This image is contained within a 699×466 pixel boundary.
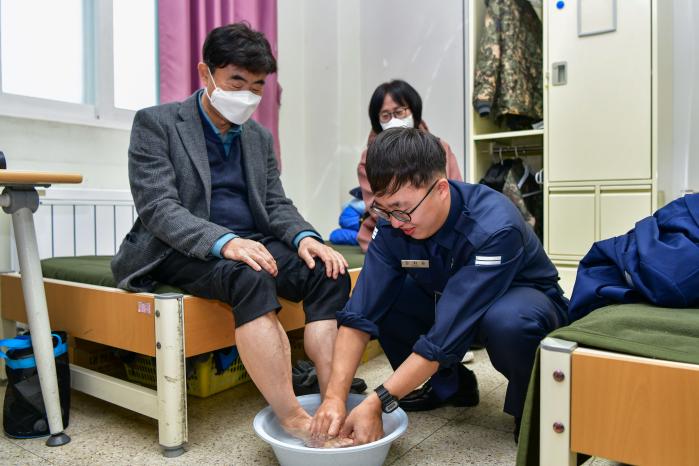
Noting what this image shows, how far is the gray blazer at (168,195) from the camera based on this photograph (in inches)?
50.8

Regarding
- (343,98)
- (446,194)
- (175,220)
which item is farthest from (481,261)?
(343,98)

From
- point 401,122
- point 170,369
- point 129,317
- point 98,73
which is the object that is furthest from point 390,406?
point 98,73

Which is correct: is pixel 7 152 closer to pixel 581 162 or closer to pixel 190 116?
pixel 190 116

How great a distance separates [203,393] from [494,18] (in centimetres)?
204

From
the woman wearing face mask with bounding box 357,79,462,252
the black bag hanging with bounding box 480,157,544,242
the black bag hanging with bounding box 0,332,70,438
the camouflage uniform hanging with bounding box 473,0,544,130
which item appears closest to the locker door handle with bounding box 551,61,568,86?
the camouflage uniform hanging with bounding box 473,0,544,130

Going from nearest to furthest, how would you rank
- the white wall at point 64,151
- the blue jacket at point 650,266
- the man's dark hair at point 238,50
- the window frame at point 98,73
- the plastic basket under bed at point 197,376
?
1. the blue jacket at point 650,266
2. the man's dark hair at point 238,50
3. the plastic basket under bed at point 197,376
4. the white wall at point 64,151
5. the window frame at point 98,73

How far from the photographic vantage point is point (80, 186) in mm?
2170

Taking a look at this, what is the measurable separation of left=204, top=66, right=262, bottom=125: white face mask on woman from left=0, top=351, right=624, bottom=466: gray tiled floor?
81cm

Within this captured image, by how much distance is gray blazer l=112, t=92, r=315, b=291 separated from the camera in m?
1.29

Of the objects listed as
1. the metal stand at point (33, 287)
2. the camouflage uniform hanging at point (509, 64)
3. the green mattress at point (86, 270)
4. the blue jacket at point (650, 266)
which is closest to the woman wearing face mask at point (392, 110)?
the green mattress at point (86, 270)

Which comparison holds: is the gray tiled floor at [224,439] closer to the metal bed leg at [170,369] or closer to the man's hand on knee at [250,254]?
the metal bed leg at [170,369]

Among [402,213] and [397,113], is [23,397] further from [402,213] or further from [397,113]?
[397,113]

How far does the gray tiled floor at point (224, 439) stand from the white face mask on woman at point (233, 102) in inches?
31.7

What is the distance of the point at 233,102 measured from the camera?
1418 mm
